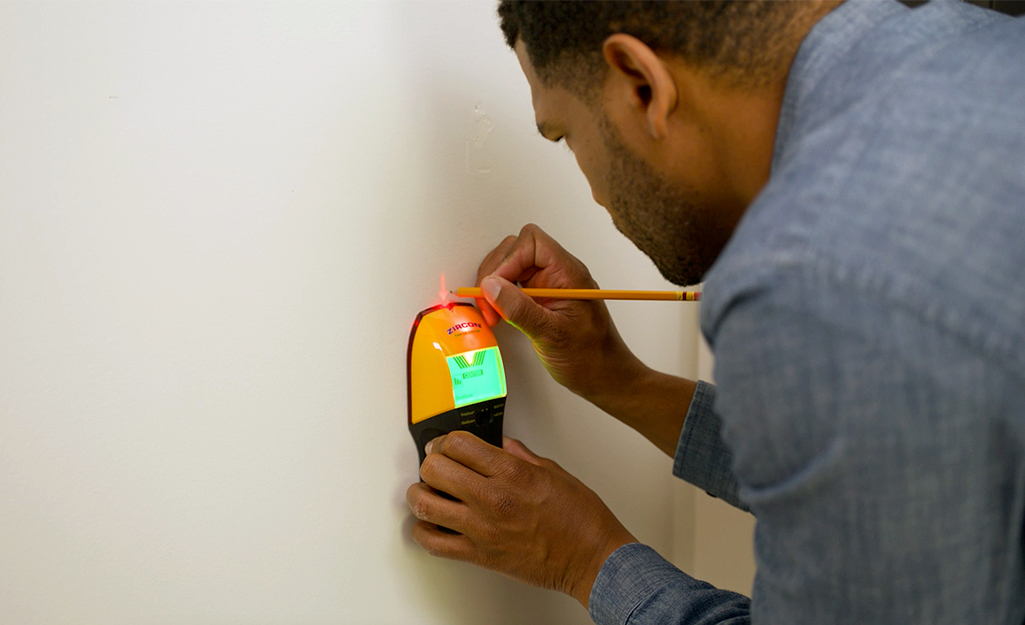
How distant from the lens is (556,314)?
911 millimetres

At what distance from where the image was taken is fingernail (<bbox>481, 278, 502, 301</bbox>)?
822 mm

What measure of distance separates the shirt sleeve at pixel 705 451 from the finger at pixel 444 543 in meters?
0.32

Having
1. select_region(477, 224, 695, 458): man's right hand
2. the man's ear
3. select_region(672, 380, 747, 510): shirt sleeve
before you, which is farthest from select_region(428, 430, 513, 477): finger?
the man's ear

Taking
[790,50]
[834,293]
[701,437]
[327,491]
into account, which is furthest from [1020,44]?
[327,491]

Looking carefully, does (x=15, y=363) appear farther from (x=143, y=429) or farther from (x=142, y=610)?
(x=142, y=610)

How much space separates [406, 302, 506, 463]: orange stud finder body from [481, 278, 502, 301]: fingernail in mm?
52

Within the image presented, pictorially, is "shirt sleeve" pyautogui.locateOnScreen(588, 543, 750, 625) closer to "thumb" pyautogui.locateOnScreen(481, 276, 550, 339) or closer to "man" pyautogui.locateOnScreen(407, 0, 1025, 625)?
"man" pyautogui.locateOnScreen(407, 0, 1025, 625)

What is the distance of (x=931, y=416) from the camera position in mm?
429

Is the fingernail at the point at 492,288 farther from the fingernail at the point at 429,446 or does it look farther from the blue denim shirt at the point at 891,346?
the blue denim shirt at the point at 891,346

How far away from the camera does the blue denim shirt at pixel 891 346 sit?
0.42 metres

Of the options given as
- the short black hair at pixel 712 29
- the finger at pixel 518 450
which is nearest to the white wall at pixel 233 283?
the finger at pixel 518 450

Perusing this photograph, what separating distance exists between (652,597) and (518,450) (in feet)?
0.81

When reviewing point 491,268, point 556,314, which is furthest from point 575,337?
point 491,268

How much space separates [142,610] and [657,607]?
1.61 ft
